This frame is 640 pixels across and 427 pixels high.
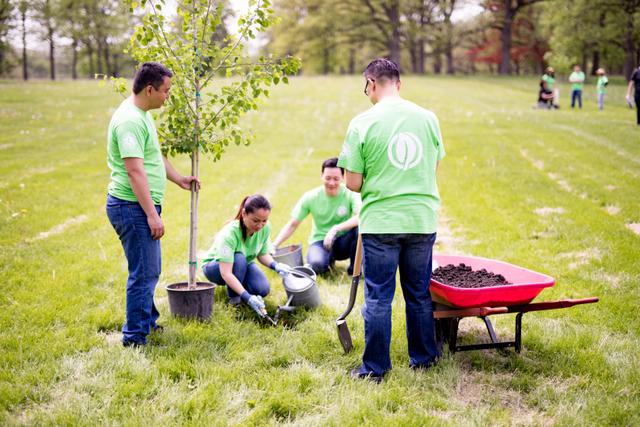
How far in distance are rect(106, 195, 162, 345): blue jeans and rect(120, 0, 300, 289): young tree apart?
2.16 ft

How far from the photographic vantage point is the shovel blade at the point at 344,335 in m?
4.32

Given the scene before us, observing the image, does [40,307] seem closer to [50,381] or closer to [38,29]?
[50,381]

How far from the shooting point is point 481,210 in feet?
30.6

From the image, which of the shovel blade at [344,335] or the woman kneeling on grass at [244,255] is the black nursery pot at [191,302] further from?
the shovel blade at [344,335]

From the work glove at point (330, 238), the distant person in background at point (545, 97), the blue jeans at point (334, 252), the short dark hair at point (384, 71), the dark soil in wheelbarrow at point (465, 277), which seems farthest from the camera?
the distant person in background at point (545, 97)

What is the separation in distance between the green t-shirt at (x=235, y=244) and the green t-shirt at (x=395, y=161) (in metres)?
1.82

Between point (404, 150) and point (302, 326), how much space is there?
1.98m

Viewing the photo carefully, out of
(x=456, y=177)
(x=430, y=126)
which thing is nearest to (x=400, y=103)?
(x=430, y=126)

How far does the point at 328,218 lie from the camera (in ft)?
22.2

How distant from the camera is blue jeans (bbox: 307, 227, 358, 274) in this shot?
6465 millimetres

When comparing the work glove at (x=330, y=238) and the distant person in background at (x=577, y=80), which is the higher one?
the distant person in background at (x=577, y=80)

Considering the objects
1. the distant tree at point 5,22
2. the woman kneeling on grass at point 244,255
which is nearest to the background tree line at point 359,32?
the distant tree at point 5,22

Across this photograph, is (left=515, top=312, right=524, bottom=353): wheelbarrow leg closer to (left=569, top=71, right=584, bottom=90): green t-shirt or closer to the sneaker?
the sneaker

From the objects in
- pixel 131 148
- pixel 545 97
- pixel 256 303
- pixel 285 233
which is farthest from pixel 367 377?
pixel 545 97
